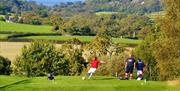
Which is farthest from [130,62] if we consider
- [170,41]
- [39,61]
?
[39,61]

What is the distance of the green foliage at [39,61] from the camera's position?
82.2m

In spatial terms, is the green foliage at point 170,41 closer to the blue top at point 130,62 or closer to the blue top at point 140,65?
the blue top at point 140,65

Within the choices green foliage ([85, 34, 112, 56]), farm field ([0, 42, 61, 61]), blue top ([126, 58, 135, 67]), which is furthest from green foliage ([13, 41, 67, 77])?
blue top ([126, 58, 135, 67])

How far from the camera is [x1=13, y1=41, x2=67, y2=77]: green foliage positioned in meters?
82.2

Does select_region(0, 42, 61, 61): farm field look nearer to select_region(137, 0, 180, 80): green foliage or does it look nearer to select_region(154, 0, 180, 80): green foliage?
select_region(137, 0, 180, 80): green foliage

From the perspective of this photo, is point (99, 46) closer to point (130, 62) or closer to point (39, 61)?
point (39, 61)

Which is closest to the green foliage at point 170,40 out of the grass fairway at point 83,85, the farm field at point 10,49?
the grass fairway at point 83,85

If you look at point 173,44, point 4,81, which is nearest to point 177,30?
point 173,44

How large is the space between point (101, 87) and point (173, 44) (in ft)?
46.5

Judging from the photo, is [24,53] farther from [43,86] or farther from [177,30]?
[43,86]

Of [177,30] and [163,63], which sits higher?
[177,30]

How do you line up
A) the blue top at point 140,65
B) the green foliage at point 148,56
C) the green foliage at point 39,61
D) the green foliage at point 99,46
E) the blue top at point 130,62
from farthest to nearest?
the green foliage at point 99,46 < the green foliage at point 39,61 < the green foliage at point 148,56 < the blue top at point 140,65 < the blue top at point 130,62

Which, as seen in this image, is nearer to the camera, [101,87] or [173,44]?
[101,87]

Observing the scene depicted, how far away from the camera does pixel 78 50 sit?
10044 cm
